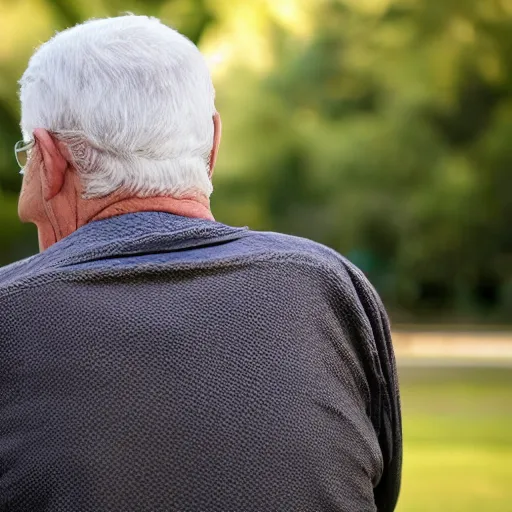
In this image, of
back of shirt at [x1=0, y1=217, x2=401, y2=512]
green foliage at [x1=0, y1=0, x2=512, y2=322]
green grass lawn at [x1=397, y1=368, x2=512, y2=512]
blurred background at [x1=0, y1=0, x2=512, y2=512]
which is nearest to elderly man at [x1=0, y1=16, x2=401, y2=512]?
back of shirt at [x1=0, y1=217, x2=401, y2=512]

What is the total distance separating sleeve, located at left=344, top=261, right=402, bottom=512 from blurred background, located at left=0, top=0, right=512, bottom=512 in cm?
1752

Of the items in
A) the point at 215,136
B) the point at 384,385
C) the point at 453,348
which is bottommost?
the point at 453,348

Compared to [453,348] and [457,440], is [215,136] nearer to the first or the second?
[457,440]

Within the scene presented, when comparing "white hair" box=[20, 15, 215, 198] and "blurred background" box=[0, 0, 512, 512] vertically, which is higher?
"white hair" box=[20, 15, 215, 198]

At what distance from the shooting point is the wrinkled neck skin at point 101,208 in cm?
150

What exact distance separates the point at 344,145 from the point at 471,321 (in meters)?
4.55

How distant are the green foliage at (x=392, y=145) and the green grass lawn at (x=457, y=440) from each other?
8975mm

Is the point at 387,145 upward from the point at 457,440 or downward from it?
downward

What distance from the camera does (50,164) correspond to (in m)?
1.53

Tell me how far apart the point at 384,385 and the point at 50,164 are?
61 cm

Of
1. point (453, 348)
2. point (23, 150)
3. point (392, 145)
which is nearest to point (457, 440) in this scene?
point (23, 150)

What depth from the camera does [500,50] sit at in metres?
20.8

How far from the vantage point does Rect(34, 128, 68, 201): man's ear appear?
1.51 metres

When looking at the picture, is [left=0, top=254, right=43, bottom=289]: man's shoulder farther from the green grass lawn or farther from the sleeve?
the green grass lawn
